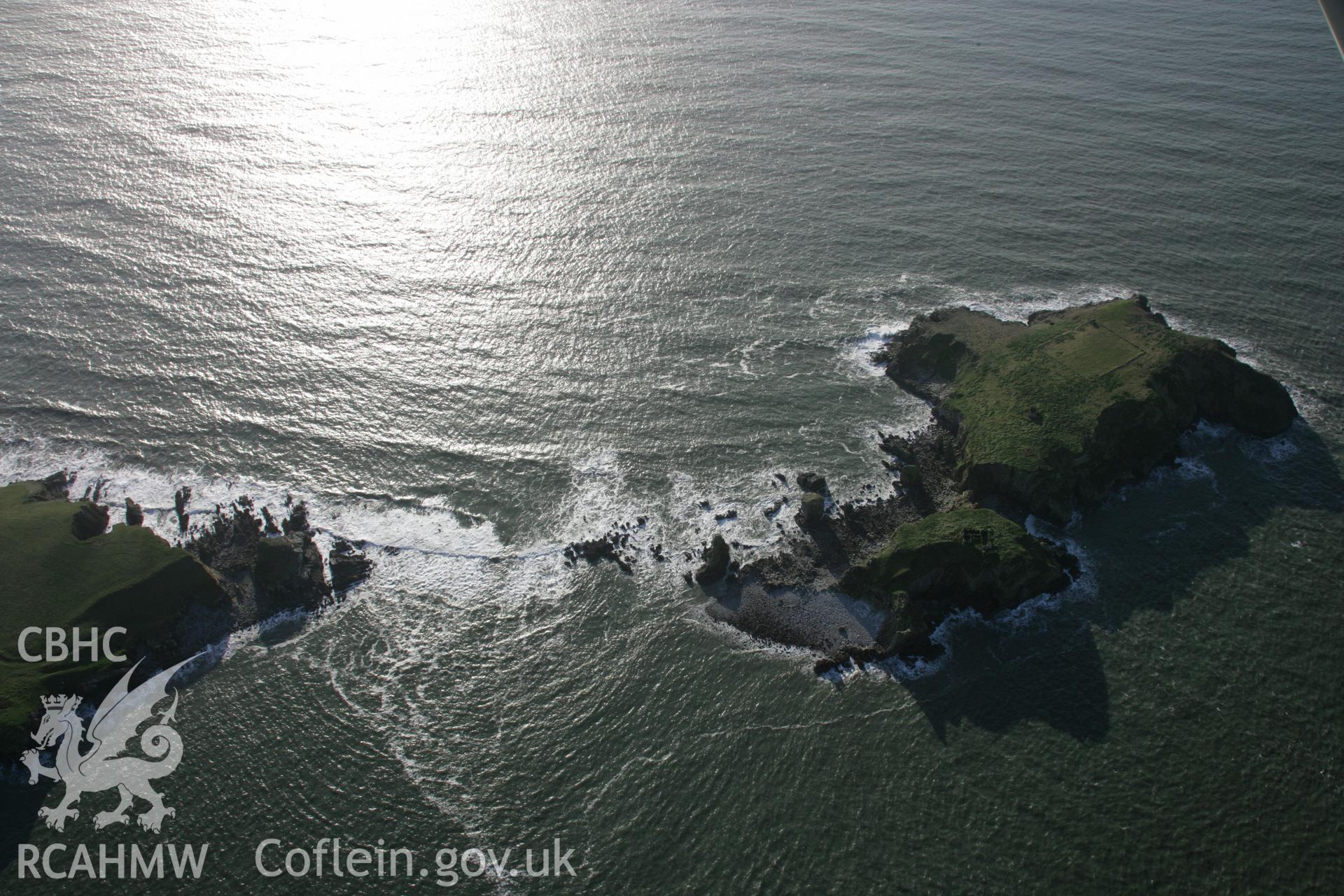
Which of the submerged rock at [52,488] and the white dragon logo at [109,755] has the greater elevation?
the submerged rock at [52,488]

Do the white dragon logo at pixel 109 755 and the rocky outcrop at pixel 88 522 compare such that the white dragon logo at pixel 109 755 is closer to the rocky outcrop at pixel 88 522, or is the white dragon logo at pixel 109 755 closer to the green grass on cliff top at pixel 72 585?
the green grass on cliff top at pixel 72 585

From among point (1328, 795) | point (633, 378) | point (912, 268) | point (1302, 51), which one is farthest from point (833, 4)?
point (1328, 795)

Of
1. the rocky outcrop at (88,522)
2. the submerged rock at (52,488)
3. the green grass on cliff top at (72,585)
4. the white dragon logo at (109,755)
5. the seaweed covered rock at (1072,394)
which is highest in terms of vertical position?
the seaweed covered rock at (1072,394)

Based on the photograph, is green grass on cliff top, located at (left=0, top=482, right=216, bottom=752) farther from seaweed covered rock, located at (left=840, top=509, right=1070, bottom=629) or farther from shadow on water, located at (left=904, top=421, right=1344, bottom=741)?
shadow on water, located at (left=904, top=421, right=1344, bottom=741)

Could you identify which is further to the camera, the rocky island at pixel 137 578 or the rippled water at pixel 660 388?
the rocky island at pixel 137 578

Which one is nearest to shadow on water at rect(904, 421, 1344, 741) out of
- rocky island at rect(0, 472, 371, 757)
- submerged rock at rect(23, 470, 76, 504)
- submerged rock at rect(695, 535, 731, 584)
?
submerged rock at rect(695, 535, 731, 584)

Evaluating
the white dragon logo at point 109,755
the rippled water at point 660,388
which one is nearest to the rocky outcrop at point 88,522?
the rippled water at point 660,388
